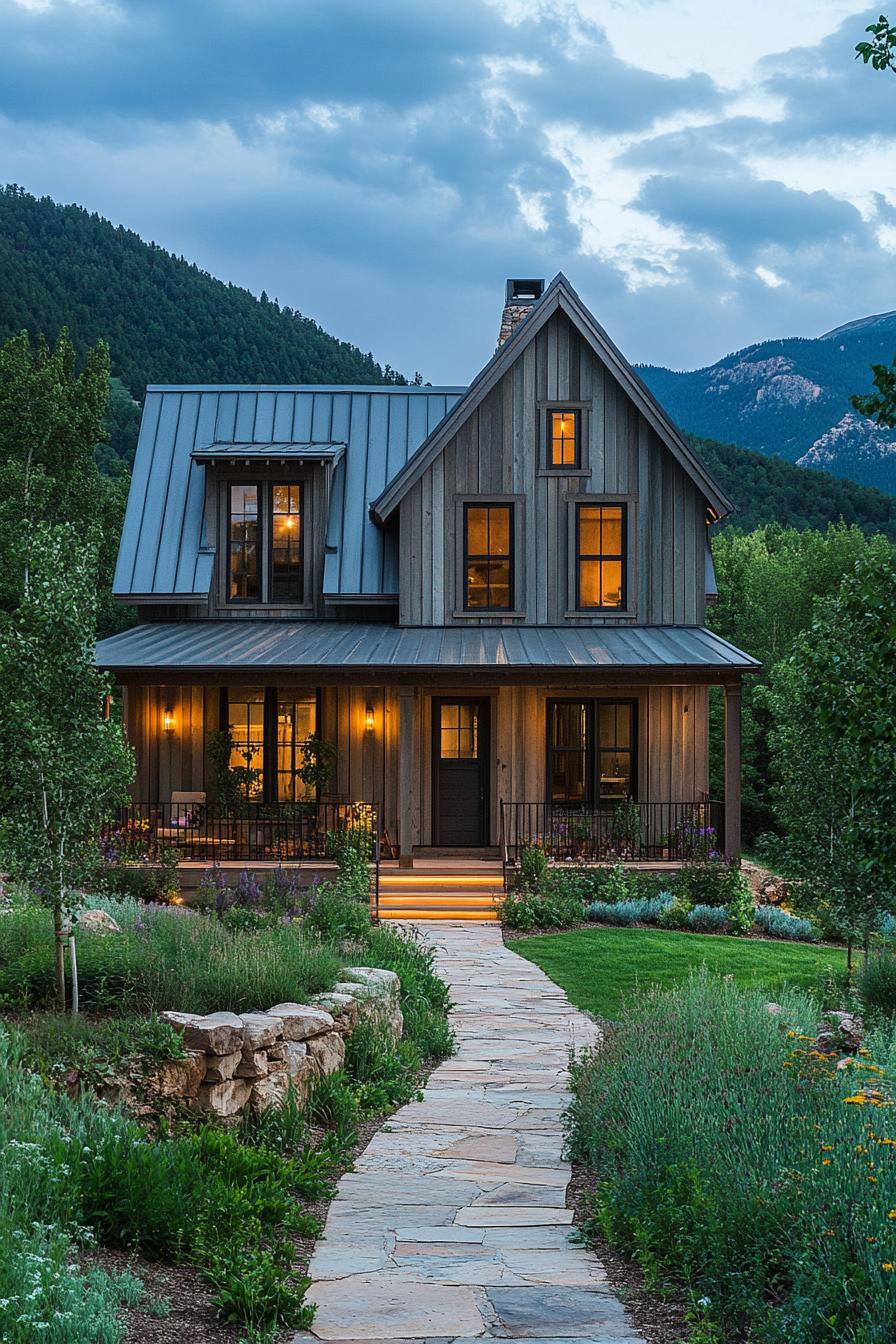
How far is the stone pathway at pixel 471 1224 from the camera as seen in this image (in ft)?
16.3

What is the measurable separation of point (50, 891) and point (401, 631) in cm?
1254

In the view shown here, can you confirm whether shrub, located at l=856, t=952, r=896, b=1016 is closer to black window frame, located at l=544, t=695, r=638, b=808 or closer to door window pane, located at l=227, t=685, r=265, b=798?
black window frame, located at l=544, t=695, r=638, b=808

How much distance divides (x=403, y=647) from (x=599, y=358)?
5646 mm

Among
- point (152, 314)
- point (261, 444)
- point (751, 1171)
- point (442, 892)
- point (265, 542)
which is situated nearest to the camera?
point (751, 1171)

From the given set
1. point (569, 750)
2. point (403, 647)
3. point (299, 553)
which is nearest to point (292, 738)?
point (403, 647)

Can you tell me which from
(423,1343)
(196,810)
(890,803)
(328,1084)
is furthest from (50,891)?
(196,810)

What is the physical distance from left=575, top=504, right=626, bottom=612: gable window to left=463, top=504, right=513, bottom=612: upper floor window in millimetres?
1176

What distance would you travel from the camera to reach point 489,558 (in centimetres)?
2081

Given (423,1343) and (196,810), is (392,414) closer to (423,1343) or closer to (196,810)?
(196,810)

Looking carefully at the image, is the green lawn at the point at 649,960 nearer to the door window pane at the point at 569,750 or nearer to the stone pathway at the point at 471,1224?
the stone pathway at the point at 471,1224

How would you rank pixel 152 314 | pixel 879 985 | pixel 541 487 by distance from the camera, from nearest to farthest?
pixel 879 985
pixel 541 487
pixel 152 314

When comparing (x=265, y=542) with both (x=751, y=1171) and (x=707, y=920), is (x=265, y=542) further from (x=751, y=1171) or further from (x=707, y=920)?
(x=751, y=1171)

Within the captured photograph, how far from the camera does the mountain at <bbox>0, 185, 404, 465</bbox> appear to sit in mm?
69000

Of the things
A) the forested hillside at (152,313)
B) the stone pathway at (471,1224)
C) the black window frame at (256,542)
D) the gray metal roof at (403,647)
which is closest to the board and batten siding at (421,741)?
the gray metal roof at (403,647)
